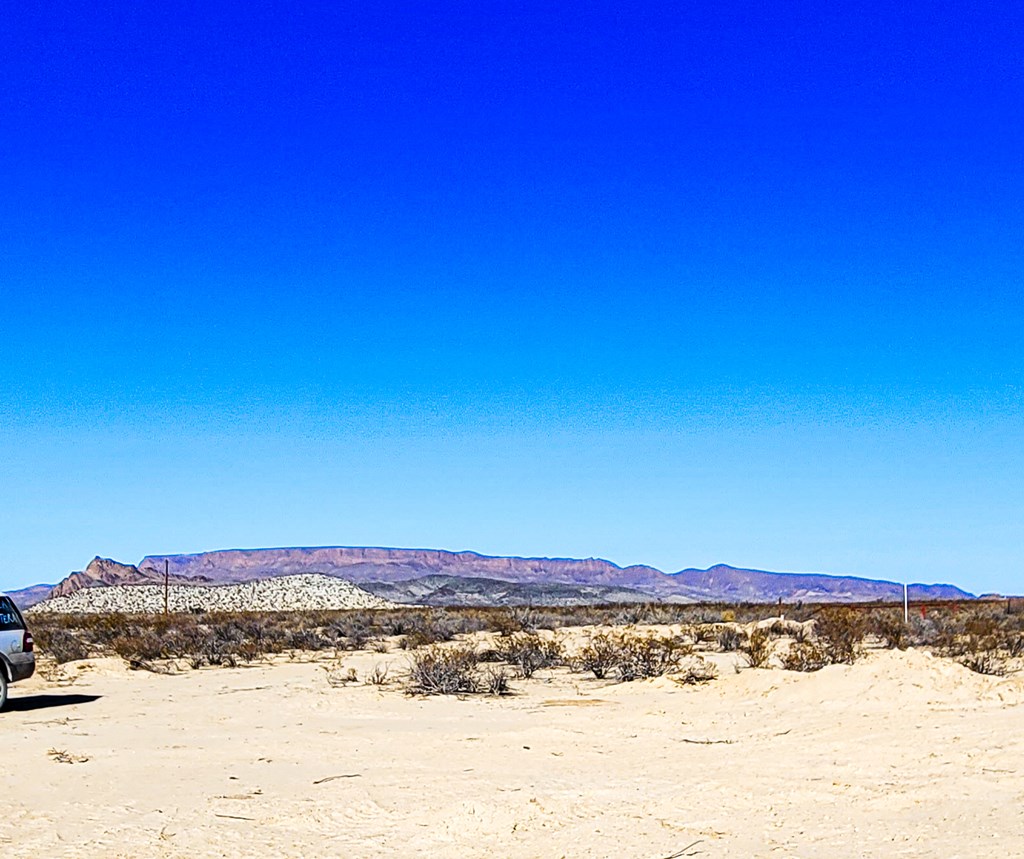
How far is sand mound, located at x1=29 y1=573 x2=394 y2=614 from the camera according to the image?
79312 mm

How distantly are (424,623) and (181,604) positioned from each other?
167 feet

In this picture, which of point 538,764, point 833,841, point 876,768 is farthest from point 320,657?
point 833,841

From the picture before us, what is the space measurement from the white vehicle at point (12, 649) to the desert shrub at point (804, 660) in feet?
35.4

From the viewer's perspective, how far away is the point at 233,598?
81.8m

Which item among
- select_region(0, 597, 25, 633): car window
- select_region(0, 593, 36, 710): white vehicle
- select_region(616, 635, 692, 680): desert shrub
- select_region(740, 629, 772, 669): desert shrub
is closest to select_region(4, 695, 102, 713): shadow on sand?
select_region(0, 593, 36, 710): white vehicle

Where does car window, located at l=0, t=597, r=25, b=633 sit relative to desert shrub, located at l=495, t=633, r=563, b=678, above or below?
above

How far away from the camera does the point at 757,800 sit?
9219 mm

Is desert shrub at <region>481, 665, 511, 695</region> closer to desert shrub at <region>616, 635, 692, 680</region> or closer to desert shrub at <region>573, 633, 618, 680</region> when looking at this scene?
desert shrub at <region>573, 633, 618, 680</region>

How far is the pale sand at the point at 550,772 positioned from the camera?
27.0 feet

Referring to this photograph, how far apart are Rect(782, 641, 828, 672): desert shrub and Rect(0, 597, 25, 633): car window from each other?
1094 cm

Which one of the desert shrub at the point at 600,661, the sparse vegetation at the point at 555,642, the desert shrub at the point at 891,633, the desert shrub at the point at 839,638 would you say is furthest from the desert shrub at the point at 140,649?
the desert shrub at the point at 891,633

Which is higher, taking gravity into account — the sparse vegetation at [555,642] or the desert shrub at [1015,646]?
the desert shrub at [1015,646]

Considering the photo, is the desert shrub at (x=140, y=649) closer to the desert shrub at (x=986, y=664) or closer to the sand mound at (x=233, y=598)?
the desert shrub at (x=986, y=664)

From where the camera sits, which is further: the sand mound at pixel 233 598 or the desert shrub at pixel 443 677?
the sand mound at pixel 233 598
